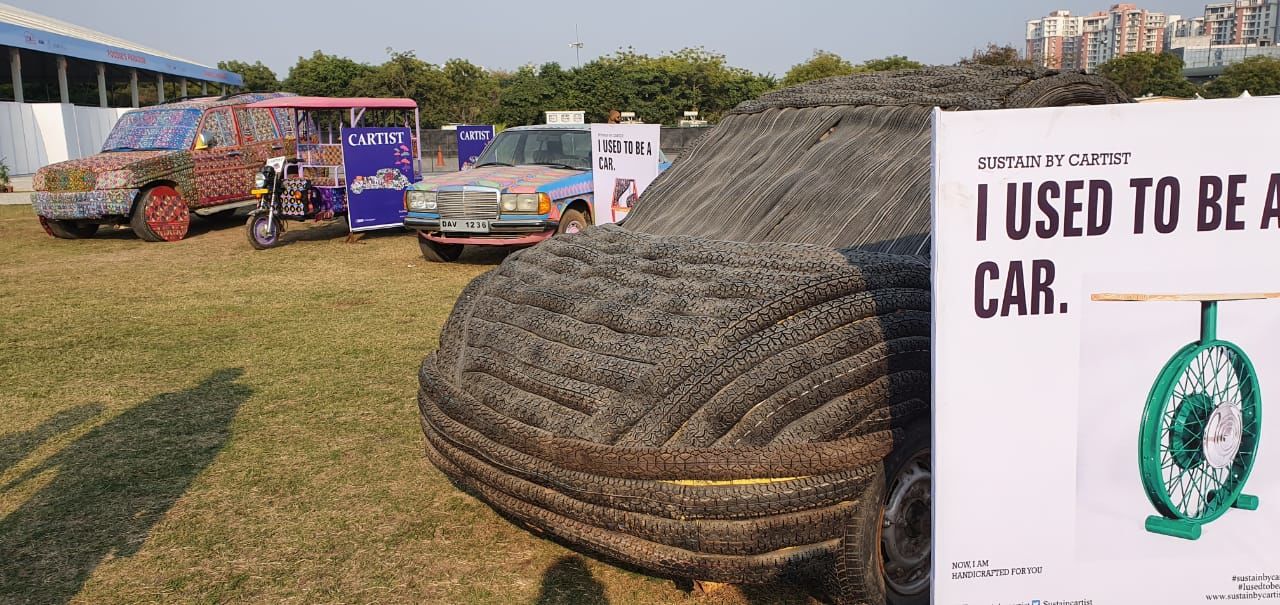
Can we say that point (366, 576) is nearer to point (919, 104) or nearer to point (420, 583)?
point (420, 583)

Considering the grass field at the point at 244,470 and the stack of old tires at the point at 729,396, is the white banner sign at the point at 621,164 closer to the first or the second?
the grass field at the point at 244,470

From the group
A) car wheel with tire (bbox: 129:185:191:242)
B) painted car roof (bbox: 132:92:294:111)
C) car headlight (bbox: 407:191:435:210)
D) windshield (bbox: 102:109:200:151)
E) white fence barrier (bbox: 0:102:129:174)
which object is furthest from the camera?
white fence barrier (bbox: 0:102:129:174)

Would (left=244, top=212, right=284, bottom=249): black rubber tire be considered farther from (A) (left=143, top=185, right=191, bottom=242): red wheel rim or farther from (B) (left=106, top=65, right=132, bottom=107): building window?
(B) (left=106, top=65, right=132, bottom=107): building window

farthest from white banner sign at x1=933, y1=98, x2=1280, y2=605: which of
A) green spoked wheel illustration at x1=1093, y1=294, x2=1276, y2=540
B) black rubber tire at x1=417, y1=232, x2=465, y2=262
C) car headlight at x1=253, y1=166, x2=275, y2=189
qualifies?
car headlight at x1=253, y1=166, x2=275, y2=189

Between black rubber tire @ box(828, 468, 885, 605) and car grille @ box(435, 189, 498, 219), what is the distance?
7693 millimetres

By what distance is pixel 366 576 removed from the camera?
135 inches

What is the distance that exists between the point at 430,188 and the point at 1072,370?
891cm

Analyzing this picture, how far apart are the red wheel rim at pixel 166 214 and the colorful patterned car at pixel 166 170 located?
1cm

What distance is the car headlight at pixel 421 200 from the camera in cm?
1033

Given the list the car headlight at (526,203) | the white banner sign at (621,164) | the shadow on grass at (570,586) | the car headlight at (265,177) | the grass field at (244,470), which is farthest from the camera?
the car headlight at (265,177)

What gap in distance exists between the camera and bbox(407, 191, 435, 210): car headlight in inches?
407

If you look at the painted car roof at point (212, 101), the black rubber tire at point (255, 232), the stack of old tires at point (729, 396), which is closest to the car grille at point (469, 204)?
the black rubber tire at point (255, 232)

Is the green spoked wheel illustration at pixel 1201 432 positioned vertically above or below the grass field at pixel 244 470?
above

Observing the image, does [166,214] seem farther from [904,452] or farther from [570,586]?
[904,452]
